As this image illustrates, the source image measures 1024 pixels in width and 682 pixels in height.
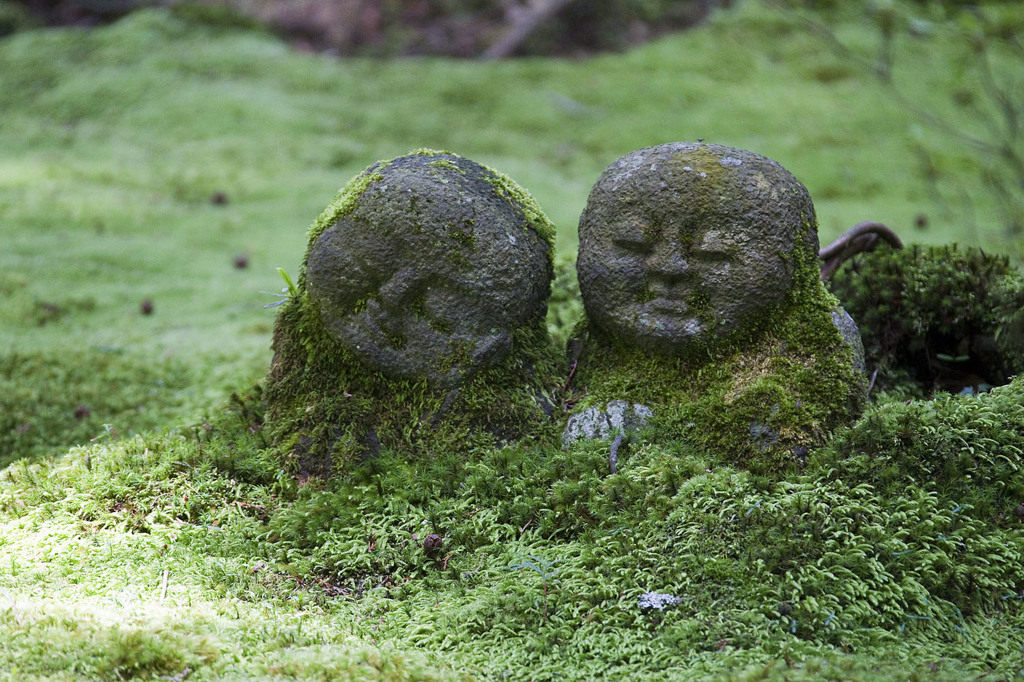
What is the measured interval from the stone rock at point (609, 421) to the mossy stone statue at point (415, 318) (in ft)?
0.65

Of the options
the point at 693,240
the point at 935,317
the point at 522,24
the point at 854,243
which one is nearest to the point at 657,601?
the point at 693,240

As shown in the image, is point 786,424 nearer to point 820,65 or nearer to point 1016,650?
point 1016,650

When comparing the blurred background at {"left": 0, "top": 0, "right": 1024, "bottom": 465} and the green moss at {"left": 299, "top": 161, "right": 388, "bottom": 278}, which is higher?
the green moss at {"left": 299, "top": 161, "right": 388, "bottom": 278}

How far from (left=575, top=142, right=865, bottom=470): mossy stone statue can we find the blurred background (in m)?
1.82

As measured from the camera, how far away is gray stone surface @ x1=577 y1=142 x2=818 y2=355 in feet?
11.8

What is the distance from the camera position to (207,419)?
450cm

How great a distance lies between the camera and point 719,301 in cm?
Result: 364

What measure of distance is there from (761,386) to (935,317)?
5.99 feet

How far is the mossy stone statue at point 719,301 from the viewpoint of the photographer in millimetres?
3531

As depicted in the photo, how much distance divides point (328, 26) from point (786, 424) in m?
13.0

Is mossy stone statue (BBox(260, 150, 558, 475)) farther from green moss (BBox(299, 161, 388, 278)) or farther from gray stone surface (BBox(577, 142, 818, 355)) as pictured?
gray stone surface (BBox(577, 142, 818, 355))

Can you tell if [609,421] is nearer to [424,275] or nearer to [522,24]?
[424,275]

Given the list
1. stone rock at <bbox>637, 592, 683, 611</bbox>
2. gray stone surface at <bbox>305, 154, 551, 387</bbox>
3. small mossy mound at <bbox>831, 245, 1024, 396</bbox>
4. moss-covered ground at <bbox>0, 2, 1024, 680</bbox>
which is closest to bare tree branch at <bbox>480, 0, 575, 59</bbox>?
moss-covered ground at <bbox>0, 2, 1024, 680</bbox>

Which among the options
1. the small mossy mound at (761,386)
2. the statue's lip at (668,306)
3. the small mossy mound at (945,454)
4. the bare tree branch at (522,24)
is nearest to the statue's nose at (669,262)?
the statue's lip at (668,306)
